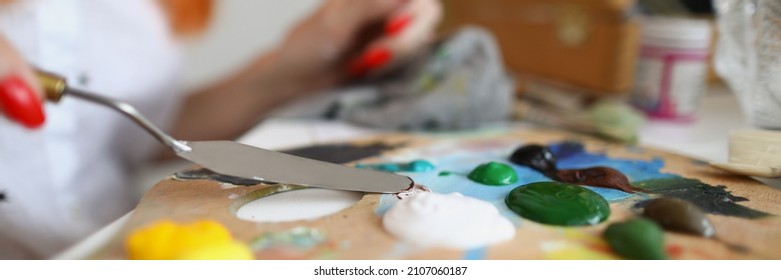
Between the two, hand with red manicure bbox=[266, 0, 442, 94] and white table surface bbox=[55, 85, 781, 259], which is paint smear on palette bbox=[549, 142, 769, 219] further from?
hand with red manicure bbox=[266, 0, 442, 94]

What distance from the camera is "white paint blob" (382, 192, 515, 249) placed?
287 mm

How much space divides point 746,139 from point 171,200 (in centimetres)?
39

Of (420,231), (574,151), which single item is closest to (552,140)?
(574,151)

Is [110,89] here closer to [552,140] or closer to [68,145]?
[68,145]

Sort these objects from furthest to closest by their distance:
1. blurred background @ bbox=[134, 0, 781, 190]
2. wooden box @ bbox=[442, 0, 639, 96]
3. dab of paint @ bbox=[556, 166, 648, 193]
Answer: wooden box @ bbox=[442, 0, 639, 96] < blurred background @ bbox=[134, 0, 781, 190] < dab of paint @ bbox=[556, 166, 648, 193]

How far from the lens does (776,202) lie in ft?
1.14

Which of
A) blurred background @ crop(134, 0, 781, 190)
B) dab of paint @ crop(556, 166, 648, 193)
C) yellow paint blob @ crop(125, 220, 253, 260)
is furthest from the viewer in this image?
blurred background @ crop(134, 0, 781, 190)

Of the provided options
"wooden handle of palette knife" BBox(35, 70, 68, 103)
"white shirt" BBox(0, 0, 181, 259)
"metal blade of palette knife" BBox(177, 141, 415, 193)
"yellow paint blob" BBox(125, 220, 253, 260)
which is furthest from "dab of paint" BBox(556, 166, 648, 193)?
"white shirt" BBox(0, 0, 181, 259)

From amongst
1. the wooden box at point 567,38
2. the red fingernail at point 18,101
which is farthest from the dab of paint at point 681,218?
the wooden box at point 567,38

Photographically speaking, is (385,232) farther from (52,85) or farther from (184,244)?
(52,85)

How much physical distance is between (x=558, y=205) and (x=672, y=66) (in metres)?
0.42

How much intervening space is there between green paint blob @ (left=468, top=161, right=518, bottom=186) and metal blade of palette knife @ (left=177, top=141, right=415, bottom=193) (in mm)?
53

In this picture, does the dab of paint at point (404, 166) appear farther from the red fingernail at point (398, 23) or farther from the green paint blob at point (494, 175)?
the red fingernail at point (398, 23)

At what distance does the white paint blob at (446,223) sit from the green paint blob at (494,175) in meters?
0.06
